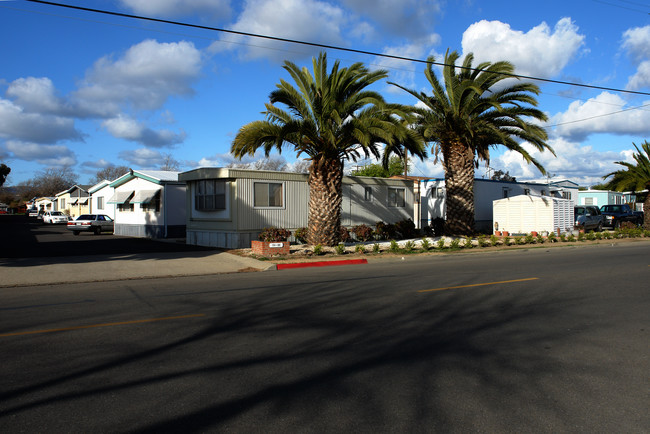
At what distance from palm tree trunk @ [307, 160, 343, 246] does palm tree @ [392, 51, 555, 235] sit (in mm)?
6299

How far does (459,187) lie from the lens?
80.2 feet

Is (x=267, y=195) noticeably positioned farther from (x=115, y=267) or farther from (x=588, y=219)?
(x=588, y=219)

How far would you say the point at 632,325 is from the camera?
7340 mm

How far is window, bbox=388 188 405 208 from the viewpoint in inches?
1064

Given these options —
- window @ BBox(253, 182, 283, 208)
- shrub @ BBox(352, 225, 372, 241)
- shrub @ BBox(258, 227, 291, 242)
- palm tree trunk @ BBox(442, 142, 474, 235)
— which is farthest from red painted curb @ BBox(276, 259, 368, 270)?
palm tree trunk @ BBox(442, 142, 474, 235)

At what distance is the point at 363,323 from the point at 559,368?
286 centimetres

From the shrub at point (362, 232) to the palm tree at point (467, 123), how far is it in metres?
4.67

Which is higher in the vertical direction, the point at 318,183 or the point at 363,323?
the point at 318,183

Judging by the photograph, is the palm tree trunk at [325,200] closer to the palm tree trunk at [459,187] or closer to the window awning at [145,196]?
the palm tree trunk at [459,187]

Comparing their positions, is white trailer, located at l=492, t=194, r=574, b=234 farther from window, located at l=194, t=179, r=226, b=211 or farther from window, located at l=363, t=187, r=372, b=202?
window, located at l=194, t=179, r=226, b=211

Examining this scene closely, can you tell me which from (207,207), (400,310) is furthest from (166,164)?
(400,310)

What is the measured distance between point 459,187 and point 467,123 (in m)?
3.62

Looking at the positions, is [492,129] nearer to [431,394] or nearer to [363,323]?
[363,323]

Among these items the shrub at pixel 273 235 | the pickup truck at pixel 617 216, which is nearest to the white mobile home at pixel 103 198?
the shrub at pixel 273 235
